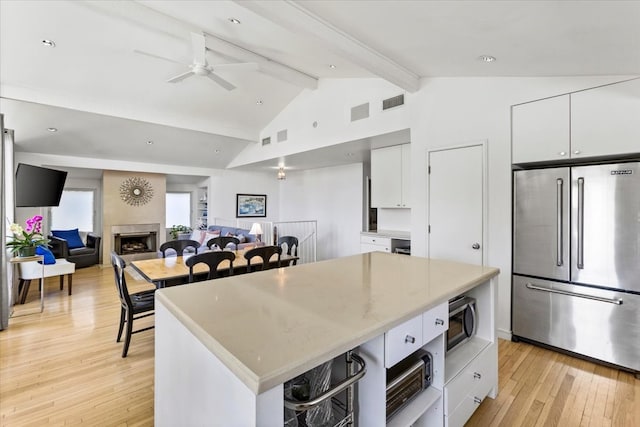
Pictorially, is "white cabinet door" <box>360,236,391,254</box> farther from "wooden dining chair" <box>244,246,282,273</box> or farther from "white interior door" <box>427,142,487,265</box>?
"wooden dining chair" <box>244,246,282,273</box>

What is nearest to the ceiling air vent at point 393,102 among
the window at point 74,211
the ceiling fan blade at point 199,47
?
the ceiling fan blade at point 199,47

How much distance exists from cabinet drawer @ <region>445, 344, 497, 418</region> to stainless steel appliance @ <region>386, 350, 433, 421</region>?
14cm

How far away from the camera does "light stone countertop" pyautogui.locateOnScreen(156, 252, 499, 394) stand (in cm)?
86

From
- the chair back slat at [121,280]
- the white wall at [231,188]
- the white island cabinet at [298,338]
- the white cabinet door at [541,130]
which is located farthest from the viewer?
the white wall at [231,188]

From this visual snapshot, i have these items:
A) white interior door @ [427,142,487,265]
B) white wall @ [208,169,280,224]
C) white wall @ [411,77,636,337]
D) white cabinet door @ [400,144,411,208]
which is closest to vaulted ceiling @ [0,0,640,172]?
white wall @ [411,77,636,337]

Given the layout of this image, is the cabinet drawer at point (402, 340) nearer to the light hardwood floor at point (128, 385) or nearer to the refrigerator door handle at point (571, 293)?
the light hardwood floor at point (128, 385)

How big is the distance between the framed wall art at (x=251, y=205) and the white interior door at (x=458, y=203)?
601 cm

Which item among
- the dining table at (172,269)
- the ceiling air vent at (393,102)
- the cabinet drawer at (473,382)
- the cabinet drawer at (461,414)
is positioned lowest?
the cabinet drawer at (461,414)

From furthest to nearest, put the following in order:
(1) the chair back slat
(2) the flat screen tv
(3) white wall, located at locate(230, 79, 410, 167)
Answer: (2) the flat screen tv → (3) white wall, located at locate(230, 79, 410, 167) → (1) the chair back slat

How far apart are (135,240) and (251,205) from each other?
3178mm

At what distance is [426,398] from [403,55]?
108 inches

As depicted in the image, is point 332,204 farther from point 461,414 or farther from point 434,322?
point 434,322

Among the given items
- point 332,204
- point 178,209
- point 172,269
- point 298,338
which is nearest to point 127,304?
point 172,269

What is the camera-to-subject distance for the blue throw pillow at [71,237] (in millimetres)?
7101
